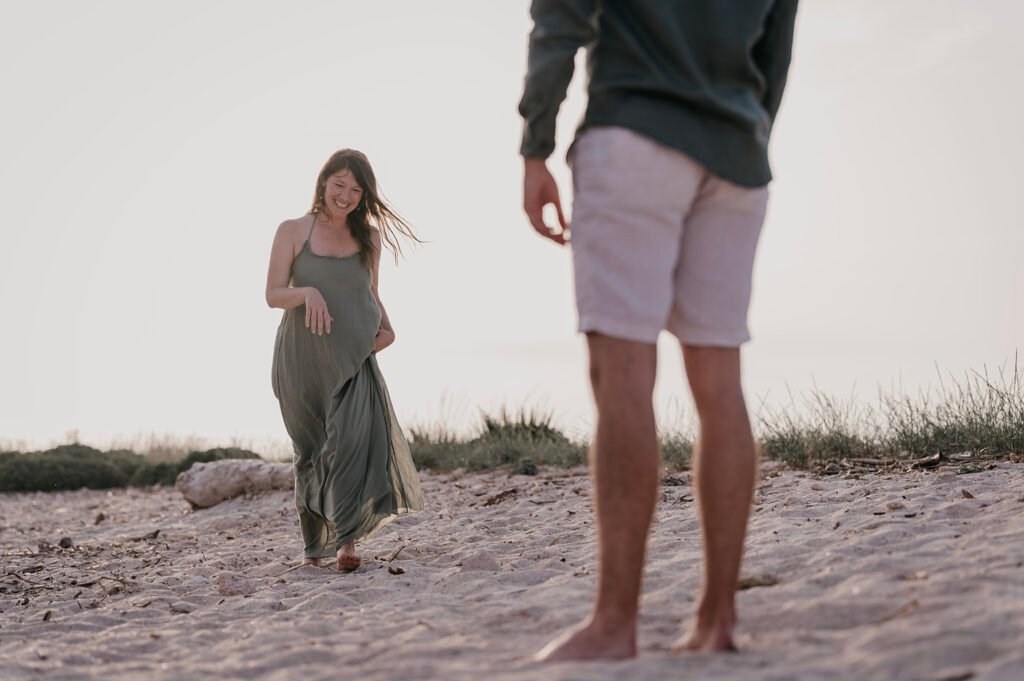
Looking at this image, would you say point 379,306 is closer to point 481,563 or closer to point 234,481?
point 481,563

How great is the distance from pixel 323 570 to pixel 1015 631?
4.04 meters

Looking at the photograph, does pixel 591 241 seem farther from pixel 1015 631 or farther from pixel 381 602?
pixel 381 602

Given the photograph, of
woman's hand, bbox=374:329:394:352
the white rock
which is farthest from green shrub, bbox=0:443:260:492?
woman's hand, bbox=374:329:394:352

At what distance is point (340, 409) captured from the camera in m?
6.09

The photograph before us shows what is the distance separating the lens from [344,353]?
6.11 m

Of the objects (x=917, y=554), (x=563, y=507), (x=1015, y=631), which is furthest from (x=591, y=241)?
(x=563, y=507)

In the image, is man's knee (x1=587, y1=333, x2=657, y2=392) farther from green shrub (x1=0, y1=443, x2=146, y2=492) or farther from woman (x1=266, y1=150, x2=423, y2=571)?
green shrub (x1=0, y1=443, x2=146, y2=492)

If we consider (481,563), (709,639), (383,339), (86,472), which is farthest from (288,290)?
(86,472)

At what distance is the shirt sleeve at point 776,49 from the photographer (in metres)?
3.19

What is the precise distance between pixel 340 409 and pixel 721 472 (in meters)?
3.46

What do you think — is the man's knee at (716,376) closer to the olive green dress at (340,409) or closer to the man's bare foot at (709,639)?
the man's bare foot at (709,639)

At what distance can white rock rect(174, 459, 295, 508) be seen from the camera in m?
11.3

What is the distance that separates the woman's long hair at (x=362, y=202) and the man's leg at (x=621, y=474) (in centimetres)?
358

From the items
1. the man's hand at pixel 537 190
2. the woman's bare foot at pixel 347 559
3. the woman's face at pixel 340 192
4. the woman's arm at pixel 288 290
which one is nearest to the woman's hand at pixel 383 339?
the woman's arm at pixel 288 290
